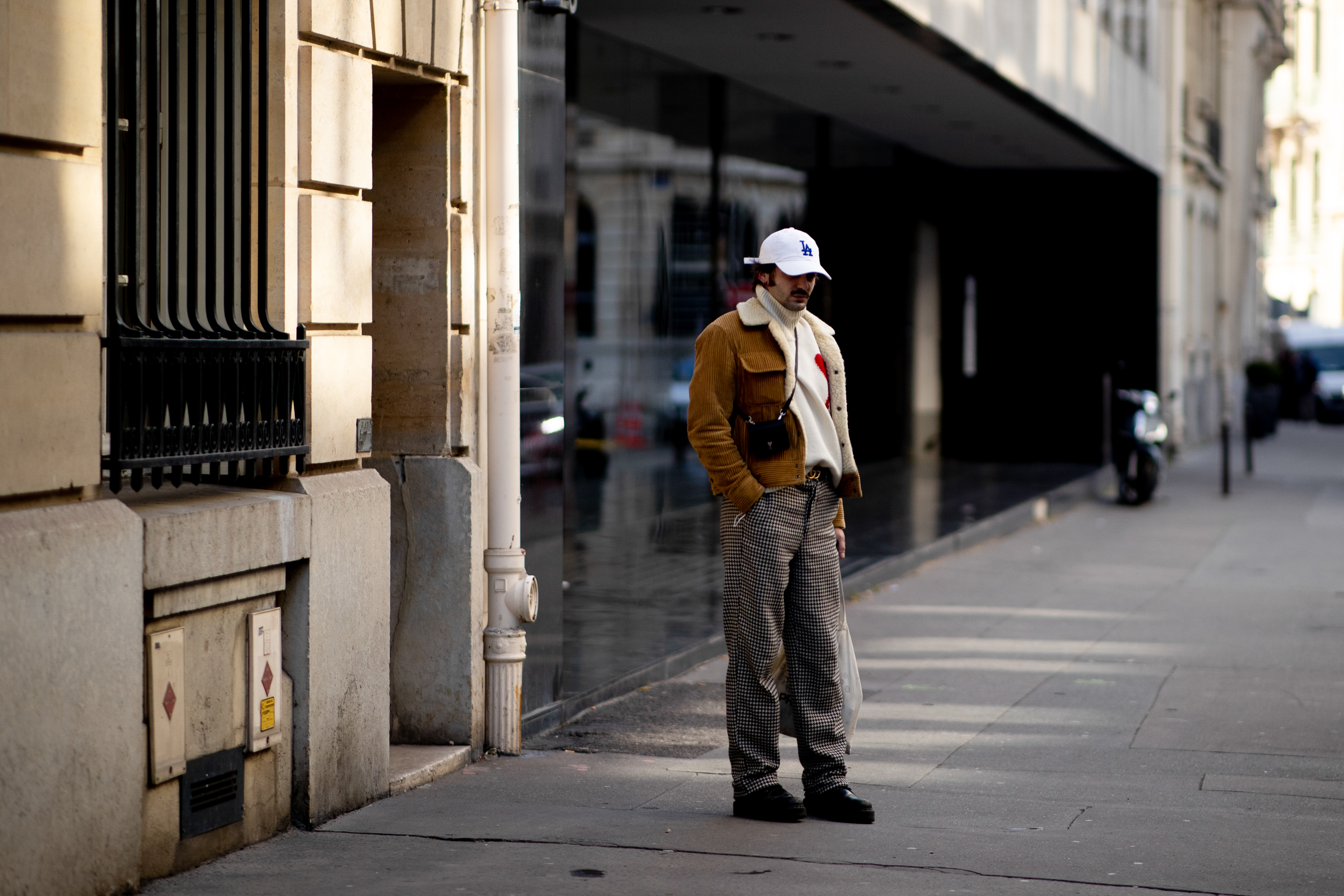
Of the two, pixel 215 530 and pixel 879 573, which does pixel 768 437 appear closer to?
pixel 215 530

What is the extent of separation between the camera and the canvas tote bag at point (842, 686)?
19.1ft

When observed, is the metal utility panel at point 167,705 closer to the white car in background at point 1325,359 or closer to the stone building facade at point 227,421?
the stone building facade at point 227,421

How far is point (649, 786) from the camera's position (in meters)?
6.34

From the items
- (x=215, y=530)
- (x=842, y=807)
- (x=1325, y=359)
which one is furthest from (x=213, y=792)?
(x=1325, y=359)

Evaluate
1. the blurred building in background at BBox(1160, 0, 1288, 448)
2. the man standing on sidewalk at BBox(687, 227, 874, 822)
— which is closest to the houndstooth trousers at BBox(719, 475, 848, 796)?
the man standing on sidewalk at BBox(687, 227, 874, 822)

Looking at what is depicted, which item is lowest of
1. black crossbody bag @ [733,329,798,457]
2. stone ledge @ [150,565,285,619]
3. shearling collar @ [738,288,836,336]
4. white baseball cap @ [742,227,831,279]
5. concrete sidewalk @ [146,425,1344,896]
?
→ concrete sidewalk @ [146,425,1344,896]

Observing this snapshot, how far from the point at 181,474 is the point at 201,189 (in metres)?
0.92

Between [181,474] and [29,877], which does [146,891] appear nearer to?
[29,877]

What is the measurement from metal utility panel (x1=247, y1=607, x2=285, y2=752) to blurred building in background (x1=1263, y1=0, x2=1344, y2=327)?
200 feet

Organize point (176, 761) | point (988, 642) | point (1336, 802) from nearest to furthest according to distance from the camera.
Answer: point (176, 761), point (1336, 802), point (988, 642)

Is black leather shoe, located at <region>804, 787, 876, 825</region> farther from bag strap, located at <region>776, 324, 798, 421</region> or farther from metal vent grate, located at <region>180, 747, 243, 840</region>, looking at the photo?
metal vent grate, located at <region>180, 747, 243, 840</region>

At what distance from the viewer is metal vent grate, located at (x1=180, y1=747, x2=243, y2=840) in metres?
5.09

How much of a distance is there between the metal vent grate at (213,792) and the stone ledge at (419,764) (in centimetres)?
88

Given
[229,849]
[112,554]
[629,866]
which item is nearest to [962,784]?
[629,866]
